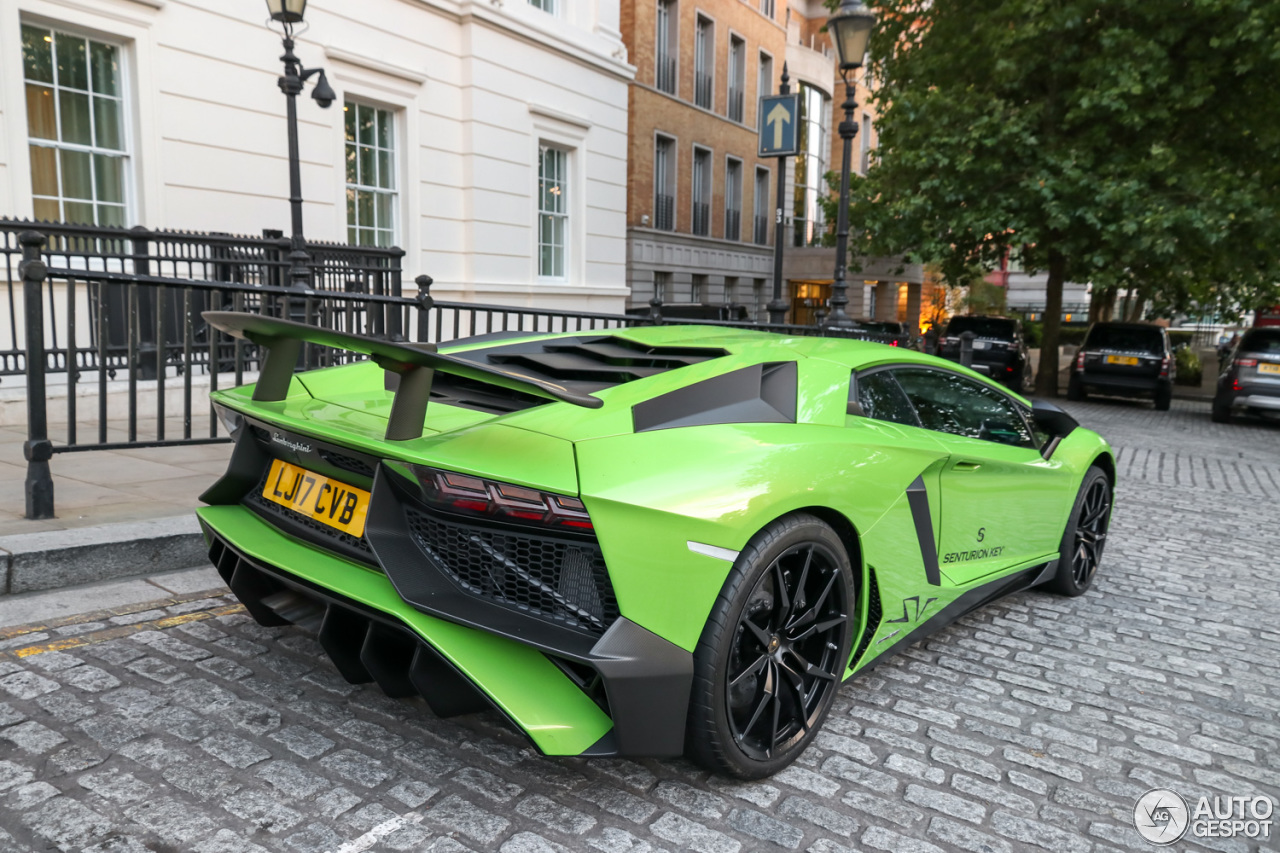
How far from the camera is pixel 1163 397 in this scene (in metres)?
17.2

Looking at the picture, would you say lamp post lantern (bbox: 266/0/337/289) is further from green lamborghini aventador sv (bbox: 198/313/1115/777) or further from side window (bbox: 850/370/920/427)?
side window (bbox: 850/370/920/427)

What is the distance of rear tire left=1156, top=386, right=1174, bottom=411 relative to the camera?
17.0 meters

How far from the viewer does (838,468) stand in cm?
281

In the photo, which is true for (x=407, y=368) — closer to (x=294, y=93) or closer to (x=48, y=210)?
(x=294, y=93)

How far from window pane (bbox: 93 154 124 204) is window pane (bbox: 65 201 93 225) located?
0.17 metres

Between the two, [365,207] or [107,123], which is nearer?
[107,123]

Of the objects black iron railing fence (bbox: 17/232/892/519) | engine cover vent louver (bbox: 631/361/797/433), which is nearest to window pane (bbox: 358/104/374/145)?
black iron railing fence (bbox: 17/232/892/519)

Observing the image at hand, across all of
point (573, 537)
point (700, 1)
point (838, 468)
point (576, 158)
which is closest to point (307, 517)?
point (573, 537)

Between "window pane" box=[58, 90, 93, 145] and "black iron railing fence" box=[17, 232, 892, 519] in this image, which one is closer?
"black iron railing fence" box=[17, 232, 892, 519]

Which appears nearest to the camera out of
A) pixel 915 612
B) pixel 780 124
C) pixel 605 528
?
pixel 605 528

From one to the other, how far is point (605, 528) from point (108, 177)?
9425mm

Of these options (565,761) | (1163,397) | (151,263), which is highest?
(151,263)

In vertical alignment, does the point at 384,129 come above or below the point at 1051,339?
above

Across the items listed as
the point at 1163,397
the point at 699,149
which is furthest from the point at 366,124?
the point at 699,149
